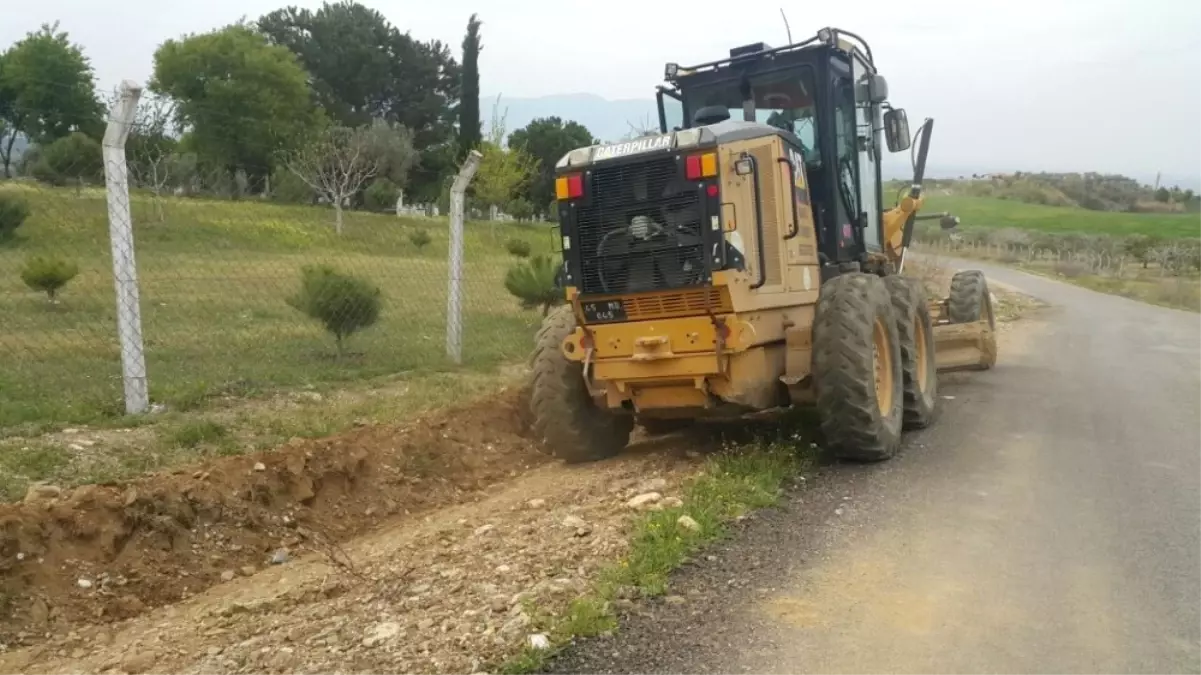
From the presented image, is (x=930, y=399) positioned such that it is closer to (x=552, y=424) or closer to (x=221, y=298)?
(x=552, y=424)

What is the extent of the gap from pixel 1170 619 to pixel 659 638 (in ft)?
7.15

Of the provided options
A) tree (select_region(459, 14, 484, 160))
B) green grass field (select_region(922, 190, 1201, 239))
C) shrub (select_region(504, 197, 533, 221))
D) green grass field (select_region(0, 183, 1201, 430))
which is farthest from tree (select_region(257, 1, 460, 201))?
green grass field (select_region(0, 183, 1201, 430))

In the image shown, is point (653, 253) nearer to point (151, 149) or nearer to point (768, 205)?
point (768, 205)

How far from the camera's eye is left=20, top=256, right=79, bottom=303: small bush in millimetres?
12906

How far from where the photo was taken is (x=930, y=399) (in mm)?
8578

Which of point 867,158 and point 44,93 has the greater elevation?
point 44,93

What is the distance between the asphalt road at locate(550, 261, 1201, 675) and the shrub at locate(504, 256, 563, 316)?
287 inches

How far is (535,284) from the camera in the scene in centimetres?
1461

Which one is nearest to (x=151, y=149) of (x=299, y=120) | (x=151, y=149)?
(x=151, y=149)

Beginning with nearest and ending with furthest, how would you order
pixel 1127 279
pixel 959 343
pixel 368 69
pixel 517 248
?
pixel 959 343 → pixel 517 248 → pixel 1127 279 → pixel 368 69

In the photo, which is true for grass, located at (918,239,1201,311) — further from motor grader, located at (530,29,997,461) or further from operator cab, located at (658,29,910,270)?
motor grader, located at (530,29,997,461)

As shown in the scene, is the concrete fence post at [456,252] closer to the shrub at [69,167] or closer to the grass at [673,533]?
the shrub at [69,167]

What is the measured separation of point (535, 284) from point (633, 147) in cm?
783

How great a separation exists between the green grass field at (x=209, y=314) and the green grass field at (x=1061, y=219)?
176 feet
